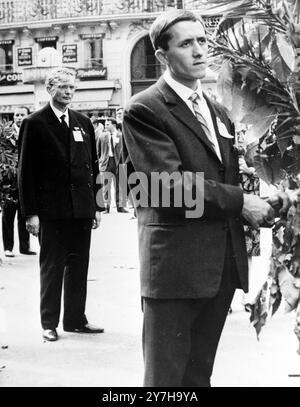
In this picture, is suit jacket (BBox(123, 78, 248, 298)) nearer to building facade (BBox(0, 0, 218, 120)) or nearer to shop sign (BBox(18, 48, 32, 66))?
building facade (BBox(0, 0, 218, 120))

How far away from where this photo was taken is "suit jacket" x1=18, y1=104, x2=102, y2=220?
4.87 meters

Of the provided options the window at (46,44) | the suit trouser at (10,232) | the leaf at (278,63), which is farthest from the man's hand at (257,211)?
the window at (46,44)

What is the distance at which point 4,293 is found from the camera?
637cm

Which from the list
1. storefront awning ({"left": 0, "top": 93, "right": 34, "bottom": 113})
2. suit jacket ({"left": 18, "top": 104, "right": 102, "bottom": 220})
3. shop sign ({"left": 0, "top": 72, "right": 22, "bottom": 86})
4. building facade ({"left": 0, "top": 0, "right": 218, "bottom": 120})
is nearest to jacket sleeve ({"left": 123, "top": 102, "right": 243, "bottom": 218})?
suit jacket ({"left": 18, "top": 104, "right": 102, "bottom": 220})

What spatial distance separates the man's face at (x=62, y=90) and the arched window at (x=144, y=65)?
24.7m

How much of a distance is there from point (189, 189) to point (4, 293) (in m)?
4.14

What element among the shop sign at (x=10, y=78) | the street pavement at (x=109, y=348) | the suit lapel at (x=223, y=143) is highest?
the shop sign at (x=10, y=78)

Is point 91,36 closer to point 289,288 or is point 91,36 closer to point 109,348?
point 109,348

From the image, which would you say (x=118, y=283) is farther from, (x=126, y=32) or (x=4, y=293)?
(x=126, y=32)

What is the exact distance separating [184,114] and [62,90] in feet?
7.88

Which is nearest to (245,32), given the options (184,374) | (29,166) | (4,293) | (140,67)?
(184,374)

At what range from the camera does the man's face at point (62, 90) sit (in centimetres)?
495

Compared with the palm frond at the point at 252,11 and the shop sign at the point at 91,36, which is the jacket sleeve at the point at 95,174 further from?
the shop sign at the point at 91,36

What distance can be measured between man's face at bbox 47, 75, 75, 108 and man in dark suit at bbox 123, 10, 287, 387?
7.44ft
